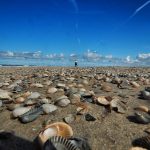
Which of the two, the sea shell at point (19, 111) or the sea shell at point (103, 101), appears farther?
the sea shell at point (103, 101)

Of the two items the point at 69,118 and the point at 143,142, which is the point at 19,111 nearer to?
the point at 69,118

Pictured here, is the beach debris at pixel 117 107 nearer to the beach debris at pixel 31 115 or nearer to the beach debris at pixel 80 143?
the beach debris at pixel 31 115

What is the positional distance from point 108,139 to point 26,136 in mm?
1396

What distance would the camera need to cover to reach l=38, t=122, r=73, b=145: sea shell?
375 cm

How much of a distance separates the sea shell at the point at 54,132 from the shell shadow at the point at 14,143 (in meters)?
0.18

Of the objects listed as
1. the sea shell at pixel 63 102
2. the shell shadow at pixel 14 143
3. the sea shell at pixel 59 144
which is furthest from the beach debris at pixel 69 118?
the sea shell at pixel 59 144

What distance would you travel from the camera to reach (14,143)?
394cm

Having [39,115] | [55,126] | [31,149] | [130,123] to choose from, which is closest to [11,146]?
[31,149]

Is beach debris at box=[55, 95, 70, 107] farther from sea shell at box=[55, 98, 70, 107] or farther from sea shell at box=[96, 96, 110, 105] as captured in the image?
sea shell at box=[96, 96, 110, 105]

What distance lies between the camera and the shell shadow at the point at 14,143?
3.79 metres

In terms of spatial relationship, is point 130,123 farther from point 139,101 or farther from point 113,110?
point 139,101

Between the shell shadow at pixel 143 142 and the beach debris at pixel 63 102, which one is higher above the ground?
the beach debris at pixel 63 102

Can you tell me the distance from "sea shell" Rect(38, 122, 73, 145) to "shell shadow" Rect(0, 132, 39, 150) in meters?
0.18

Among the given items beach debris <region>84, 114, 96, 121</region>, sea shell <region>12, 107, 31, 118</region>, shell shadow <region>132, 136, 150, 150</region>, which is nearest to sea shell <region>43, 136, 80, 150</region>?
shell shadow <region>132, 136, 150, 150</region>
